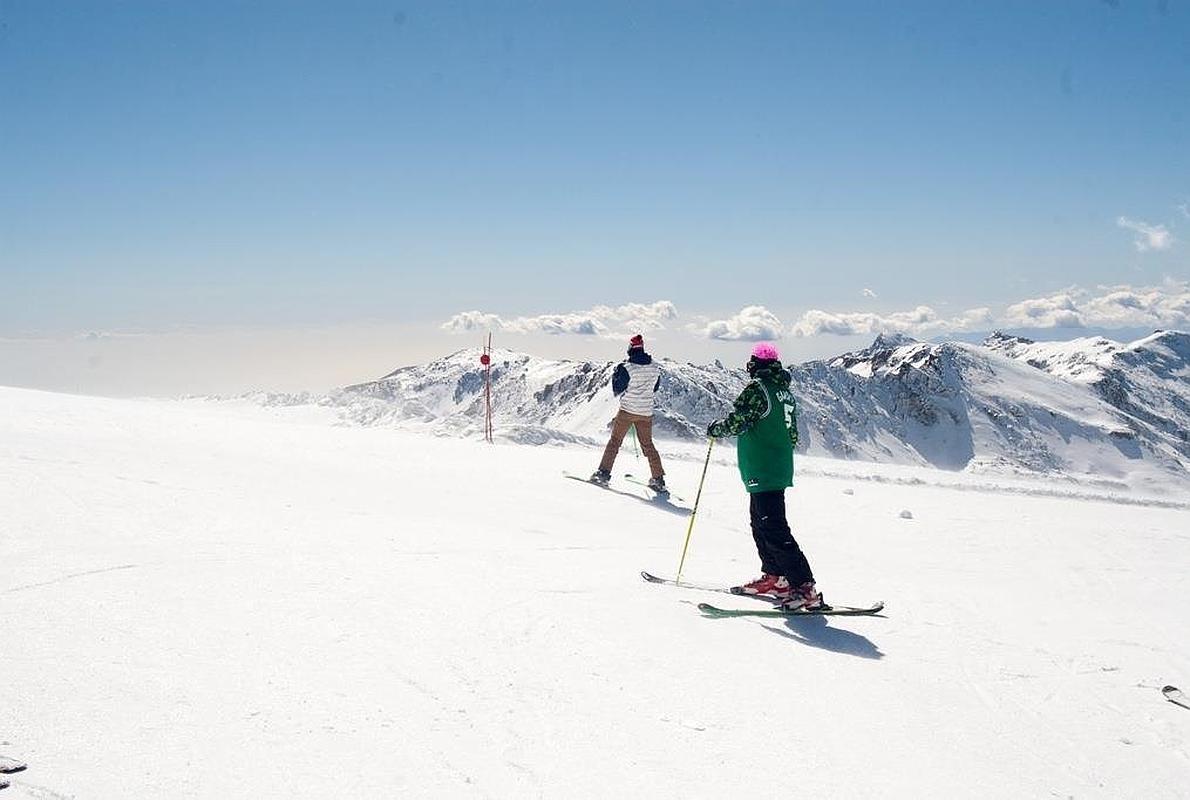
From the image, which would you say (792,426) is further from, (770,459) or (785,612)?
(785,612)

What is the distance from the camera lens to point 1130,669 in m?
6.32

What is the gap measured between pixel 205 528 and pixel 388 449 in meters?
7.09

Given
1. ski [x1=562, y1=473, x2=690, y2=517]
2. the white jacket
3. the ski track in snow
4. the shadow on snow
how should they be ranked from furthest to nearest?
the white jacket → ski [x1=562, y1=473, x2=690, y2=517] → the shadow on snow → the ski track in snow

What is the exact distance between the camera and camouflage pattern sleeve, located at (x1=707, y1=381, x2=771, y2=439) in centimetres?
711

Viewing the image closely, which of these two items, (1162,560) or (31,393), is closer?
(1162,560)

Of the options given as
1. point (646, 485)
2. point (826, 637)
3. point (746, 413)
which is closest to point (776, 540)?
point (826, 637)

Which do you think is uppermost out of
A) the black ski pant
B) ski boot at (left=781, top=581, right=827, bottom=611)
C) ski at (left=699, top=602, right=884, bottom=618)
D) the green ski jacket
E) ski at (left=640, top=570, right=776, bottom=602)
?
the green ski jacket

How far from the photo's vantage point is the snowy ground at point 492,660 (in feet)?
→ 12.0

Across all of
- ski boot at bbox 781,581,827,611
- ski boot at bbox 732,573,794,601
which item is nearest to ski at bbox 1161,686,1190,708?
ski boot at bbox 781,581,827,611

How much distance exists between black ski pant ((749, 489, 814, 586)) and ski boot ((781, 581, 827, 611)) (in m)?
0.06

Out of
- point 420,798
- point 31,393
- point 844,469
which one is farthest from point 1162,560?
point 31,393

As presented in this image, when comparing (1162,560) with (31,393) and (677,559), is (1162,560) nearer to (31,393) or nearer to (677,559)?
(677,559)

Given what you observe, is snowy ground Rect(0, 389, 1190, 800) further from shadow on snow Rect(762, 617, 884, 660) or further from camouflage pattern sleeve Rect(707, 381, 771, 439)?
camouflage pattern sleeve Rect(707, 381, 771, 439)

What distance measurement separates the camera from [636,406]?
45.2 feet
